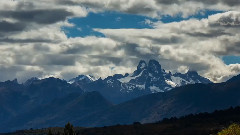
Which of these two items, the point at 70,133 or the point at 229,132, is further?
the point at 70,133

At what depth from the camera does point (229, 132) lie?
74250mm

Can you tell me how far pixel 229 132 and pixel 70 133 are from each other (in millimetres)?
45849

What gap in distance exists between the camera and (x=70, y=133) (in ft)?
357

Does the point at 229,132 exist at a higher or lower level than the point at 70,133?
lower
